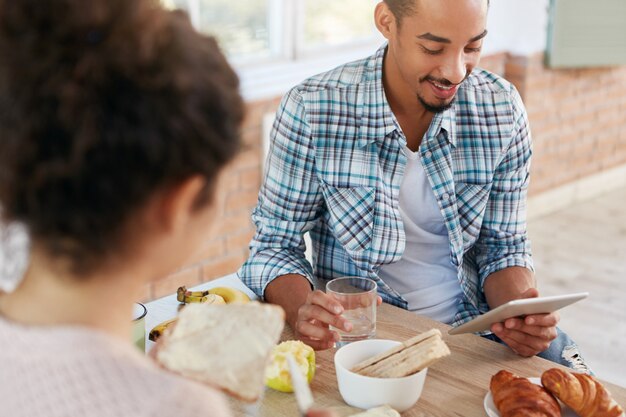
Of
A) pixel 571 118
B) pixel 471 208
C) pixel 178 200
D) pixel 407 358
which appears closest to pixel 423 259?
pixel 471 208

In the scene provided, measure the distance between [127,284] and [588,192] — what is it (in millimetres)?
4748

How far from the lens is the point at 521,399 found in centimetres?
127

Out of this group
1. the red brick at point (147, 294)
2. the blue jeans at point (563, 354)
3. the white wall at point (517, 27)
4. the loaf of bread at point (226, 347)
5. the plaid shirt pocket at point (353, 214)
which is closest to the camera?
the loaf of bread at point (226, 347)

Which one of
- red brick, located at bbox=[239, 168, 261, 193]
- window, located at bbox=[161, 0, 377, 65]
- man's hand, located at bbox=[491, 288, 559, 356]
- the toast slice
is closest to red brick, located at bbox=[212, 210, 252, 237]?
red brick, located at bbox=[239, 168, 261, 193]

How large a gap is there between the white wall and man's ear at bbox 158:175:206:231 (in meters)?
3.73

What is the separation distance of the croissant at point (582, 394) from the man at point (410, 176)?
1.61 ft

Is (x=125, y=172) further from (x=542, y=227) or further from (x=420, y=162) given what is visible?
(x=542, y=227)

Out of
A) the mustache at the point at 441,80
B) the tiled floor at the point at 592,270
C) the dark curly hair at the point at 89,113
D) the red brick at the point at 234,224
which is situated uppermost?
the dark curly hair at the point at 89,113

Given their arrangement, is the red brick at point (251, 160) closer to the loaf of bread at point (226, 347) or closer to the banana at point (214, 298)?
the banana at point (214, 298)

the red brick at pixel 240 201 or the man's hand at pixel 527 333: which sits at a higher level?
the man's hand at pixel 527 333

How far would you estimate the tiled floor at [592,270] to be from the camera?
3391mm

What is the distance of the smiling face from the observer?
5.95 ft

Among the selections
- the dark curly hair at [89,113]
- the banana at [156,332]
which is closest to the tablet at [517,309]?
the banana at [156,332]

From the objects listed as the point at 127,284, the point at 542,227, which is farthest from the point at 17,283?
the point at 542,227
